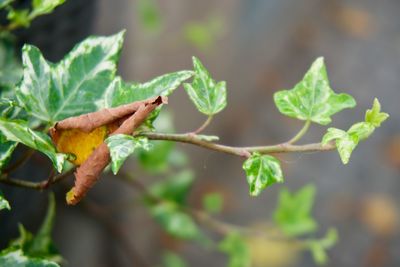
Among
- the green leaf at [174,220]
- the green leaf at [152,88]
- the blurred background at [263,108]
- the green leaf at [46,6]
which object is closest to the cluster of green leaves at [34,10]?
the green leaf at [46,6]

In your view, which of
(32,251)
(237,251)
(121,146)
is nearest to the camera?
(121,146)

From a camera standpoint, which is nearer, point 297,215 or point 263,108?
point 297,215

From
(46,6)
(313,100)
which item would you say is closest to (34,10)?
(46,6)

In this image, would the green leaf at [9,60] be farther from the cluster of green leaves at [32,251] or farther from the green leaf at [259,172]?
the green leaf at [259,172]

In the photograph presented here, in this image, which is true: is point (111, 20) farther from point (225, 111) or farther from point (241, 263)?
point (241, 263)

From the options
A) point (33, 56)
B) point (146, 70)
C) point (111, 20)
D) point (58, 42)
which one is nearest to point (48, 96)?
point (33, 56)

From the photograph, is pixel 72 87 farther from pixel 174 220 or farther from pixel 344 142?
pixel 174 220

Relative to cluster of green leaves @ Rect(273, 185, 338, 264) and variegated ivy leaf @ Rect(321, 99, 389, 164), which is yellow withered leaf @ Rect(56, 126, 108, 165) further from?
cluster of green leaves @ Rect(273, 185, 338, 264)
